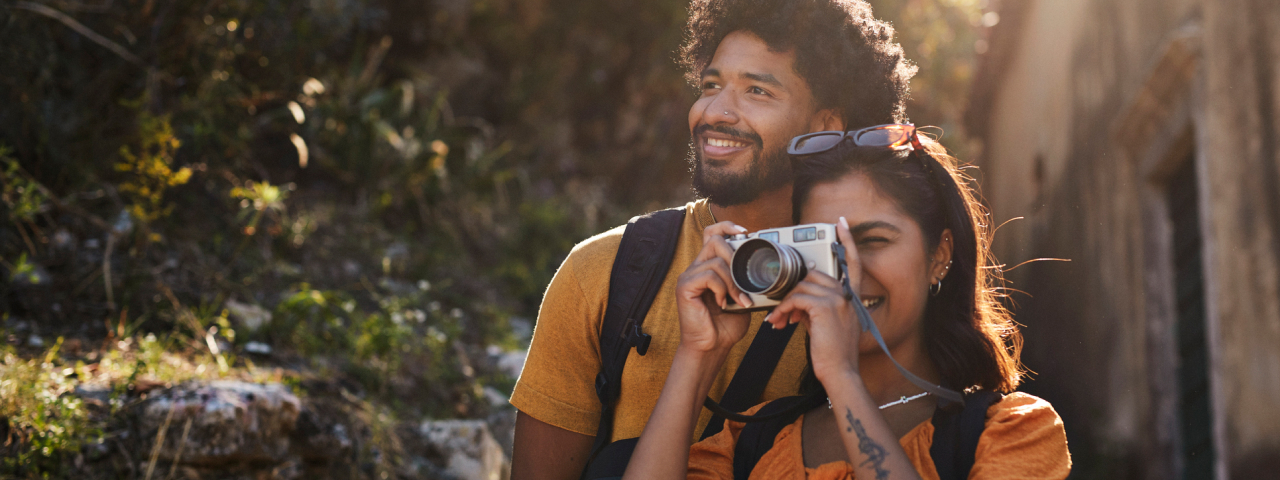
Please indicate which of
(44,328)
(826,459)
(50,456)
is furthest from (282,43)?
(826,459)

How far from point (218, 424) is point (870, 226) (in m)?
2.30

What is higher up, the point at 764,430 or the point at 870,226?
the point at 870,226

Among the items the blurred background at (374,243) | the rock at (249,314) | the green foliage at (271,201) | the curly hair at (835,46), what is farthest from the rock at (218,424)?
the curly hair at (835,46)

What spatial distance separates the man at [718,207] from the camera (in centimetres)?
226

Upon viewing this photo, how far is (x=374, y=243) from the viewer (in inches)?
226

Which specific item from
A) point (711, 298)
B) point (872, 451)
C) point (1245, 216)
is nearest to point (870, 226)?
point (711, 298)

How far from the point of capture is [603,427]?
2199 millimetres

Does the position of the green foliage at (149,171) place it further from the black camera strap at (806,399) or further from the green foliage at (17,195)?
the black camera strap at (806,399)

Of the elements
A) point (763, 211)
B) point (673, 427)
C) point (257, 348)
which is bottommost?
point (257, 348)

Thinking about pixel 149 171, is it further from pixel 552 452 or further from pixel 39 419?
pixel 552 452

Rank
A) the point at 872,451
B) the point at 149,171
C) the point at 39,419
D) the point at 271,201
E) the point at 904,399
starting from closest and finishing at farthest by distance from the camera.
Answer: the point at 872,451, the point at 904,399, the point at 39,419, the point at 149,171, the point at 271,201

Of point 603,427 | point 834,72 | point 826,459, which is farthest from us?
point 834,72

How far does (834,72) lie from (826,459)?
119 centimetres

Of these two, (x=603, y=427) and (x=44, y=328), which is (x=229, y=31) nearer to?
(x=44, y=328)
